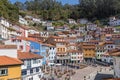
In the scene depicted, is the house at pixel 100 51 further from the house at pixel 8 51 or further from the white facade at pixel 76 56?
the house at pixel 8 51

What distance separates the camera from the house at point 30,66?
3457cm

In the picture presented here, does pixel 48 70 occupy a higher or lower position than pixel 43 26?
lower

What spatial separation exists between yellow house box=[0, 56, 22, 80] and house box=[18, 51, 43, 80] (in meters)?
14.9

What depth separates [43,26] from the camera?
11406 centimetres

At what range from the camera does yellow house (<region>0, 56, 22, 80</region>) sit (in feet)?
58.3

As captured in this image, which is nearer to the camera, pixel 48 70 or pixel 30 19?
pixel 48 70

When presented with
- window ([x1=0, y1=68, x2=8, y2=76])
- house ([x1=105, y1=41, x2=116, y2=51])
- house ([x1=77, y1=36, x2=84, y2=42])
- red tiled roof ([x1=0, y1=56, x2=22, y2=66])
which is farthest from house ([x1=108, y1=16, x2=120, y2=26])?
window ([x1=0, y1=68, x2=8, y2=76])

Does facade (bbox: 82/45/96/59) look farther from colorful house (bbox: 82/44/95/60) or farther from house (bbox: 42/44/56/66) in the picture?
house (bbox: 42/44/56/66)

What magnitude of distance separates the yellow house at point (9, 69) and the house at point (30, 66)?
14.9m

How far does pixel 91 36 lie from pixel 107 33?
259 inches

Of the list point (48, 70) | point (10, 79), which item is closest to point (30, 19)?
point (48, 70)

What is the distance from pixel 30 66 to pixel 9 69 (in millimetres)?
18517

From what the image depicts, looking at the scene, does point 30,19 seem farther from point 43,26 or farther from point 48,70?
point 48,70

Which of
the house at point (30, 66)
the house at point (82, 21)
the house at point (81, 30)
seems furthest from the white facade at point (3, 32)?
the house at point (82, 21)
